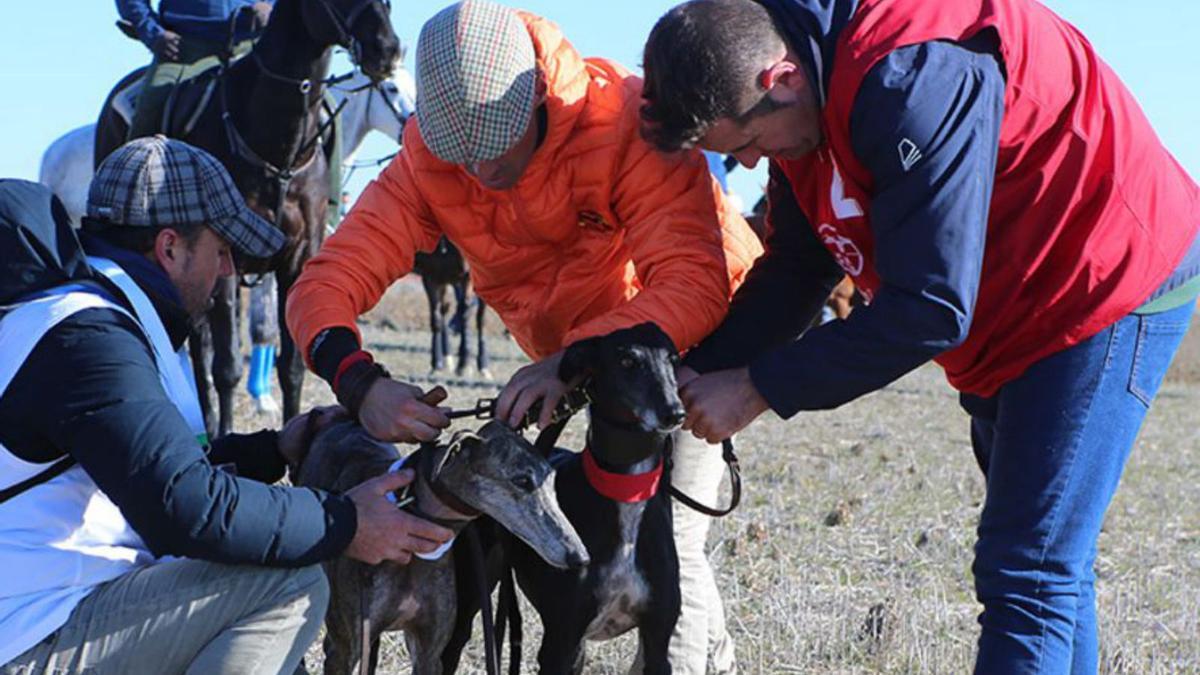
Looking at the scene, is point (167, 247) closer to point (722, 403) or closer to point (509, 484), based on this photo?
point (509, 484)

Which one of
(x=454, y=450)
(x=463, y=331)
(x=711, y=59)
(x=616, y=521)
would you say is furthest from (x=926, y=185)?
(x=463, y=331)

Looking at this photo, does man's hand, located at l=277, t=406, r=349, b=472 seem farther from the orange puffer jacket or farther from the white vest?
the white vest

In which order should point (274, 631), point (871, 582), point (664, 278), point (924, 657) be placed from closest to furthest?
point (274, 631) < point (664, 278) < point (924, 657) < point (871, 582)

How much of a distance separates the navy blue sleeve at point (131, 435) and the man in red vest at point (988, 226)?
1203mm

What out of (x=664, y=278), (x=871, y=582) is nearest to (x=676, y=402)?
(x=664, y=278)

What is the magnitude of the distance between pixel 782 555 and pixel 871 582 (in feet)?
1.55

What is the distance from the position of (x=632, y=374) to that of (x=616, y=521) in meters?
0.52

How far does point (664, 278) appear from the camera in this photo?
13.9 ft

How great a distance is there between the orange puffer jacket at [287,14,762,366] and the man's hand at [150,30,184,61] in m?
5.41

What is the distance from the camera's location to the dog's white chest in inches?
165

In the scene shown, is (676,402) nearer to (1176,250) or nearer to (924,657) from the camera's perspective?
(1176,250)

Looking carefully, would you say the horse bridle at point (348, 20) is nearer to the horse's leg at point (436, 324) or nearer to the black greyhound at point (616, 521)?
the black greyhound at point (616, 521)

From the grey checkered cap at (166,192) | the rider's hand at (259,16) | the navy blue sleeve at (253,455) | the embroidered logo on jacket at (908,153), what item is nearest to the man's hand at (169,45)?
the rider's hand at (259,16)

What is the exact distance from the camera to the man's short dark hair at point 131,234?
3.88 meters
